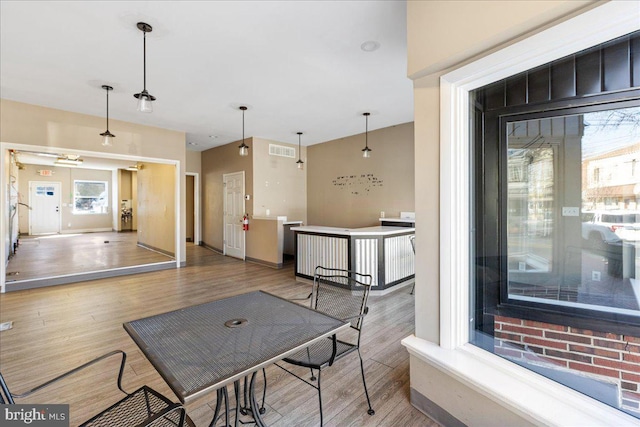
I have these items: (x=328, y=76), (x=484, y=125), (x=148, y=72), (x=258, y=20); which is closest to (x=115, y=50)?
(x=148, y=72)

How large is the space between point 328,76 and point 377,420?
3.51 meters

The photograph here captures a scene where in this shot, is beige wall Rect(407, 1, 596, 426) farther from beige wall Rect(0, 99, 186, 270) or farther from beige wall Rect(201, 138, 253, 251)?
beige wall Rect(0, 99, 186, 270)

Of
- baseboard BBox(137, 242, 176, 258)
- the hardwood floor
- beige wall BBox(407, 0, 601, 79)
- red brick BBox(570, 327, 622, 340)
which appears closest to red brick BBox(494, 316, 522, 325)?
red brick BBox(570, 327, 622, 340)

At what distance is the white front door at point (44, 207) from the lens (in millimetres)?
10500

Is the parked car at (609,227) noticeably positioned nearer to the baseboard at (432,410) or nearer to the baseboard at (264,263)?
the baseboard at (432,410)

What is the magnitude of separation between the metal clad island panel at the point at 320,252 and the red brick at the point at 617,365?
292 cm

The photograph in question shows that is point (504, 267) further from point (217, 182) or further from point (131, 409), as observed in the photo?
point (217, 182)

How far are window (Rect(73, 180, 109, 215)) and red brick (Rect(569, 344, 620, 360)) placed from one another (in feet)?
48.8

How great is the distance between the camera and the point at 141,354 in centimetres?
262

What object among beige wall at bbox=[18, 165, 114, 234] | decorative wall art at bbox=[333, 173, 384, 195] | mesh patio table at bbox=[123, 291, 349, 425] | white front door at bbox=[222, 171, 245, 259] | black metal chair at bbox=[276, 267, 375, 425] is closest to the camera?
mesh patio table at bbox=[123, 291, 349, 425]

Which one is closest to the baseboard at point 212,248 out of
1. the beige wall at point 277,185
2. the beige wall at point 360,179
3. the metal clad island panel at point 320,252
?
the beige wall at point 277,185

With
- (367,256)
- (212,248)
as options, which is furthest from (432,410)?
(212,248)

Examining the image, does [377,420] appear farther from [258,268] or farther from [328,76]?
[258,268]

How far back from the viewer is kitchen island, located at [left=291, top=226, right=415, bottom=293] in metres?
4.19
